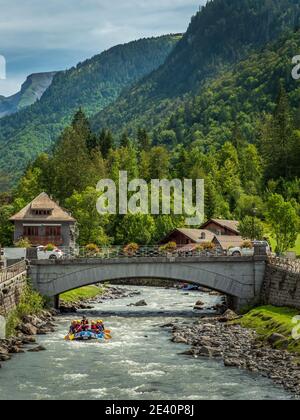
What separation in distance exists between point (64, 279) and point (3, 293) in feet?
50.4

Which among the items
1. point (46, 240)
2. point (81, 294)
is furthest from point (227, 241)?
point (81, 294)

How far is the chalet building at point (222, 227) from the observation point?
13812cm

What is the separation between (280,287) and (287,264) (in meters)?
2.83

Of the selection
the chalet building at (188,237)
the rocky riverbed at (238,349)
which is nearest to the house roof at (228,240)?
the chalet building at (188,237)

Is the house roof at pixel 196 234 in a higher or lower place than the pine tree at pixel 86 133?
lower

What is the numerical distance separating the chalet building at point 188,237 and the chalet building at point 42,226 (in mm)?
21633

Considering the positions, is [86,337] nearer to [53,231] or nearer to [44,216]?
[53,231]

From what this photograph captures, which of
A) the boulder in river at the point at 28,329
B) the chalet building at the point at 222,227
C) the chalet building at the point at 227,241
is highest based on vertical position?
the chalet building at the point at 222,227

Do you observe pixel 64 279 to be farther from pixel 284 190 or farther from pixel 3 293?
pixel 284 190

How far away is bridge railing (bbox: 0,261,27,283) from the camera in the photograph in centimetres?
6986

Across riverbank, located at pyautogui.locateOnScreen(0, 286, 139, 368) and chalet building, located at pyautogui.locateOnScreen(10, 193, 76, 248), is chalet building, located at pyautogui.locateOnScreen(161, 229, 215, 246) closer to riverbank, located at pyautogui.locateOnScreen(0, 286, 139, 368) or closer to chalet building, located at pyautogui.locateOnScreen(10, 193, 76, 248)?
chalet building, located at pyautogui.locateOnScreen(10, 193, 76, 248)

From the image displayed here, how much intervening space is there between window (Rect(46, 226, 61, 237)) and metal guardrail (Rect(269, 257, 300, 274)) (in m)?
45.7

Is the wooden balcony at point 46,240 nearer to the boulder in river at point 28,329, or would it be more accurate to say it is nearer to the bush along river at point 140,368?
the bush along river at point 140,368
